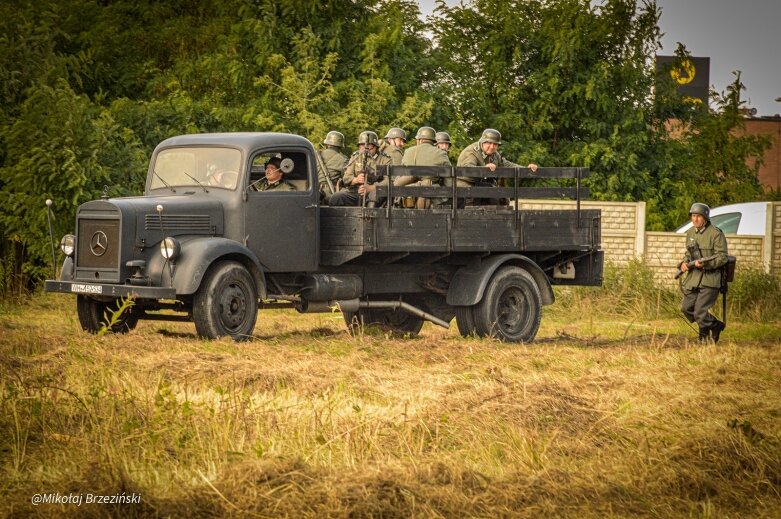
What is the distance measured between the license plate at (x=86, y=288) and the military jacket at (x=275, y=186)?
2.14 metres

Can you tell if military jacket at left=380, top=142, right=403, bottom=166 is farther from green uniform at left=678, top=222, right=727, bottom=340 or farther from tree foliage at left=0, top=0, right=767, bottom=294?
tree foliage at left=0, top=0, right=767, bottom=294

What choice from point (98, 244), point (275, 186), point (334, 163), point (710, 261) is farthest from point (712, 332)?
point (98, 244)

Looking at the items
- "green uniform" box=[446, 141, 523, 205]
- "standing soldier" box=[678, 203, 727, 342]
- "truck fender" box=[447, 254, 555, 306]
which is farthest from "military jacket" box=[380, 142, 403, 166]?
"standing soldier" box=[678, 203, 727, 342]

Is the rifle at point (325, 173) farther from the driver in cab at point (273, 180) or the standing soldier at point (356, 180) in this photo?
the driver in cab at point (273, 180)

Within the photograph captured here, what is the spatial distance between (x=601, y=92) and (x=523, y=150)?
2.05m

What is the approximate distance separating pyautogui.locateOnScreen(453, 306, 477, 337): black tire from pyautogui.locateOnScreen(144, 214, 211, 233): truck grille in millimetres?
3307

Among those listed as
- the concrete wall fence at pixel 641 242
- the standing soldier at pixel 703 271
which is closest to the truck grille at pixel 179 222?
the standing soldier at pixel 703 271

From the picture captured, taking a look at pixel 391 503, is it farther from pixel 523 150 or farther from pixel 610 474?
pixel 523 150

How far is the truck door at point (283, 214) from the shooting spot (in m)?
13.7

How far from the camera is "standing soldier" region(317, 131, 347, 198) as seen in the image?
48.3 ft

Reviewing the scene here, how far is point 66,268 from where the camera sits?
13297mm

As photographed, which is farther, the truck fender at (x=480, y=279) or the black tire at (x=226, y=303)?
the truck fender at (x=480, y=279)

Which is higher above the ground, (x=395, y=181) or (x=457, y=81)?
(x=457, y=81)

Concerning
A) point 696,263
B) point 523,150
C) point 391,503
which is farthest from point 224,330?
point 523,150
